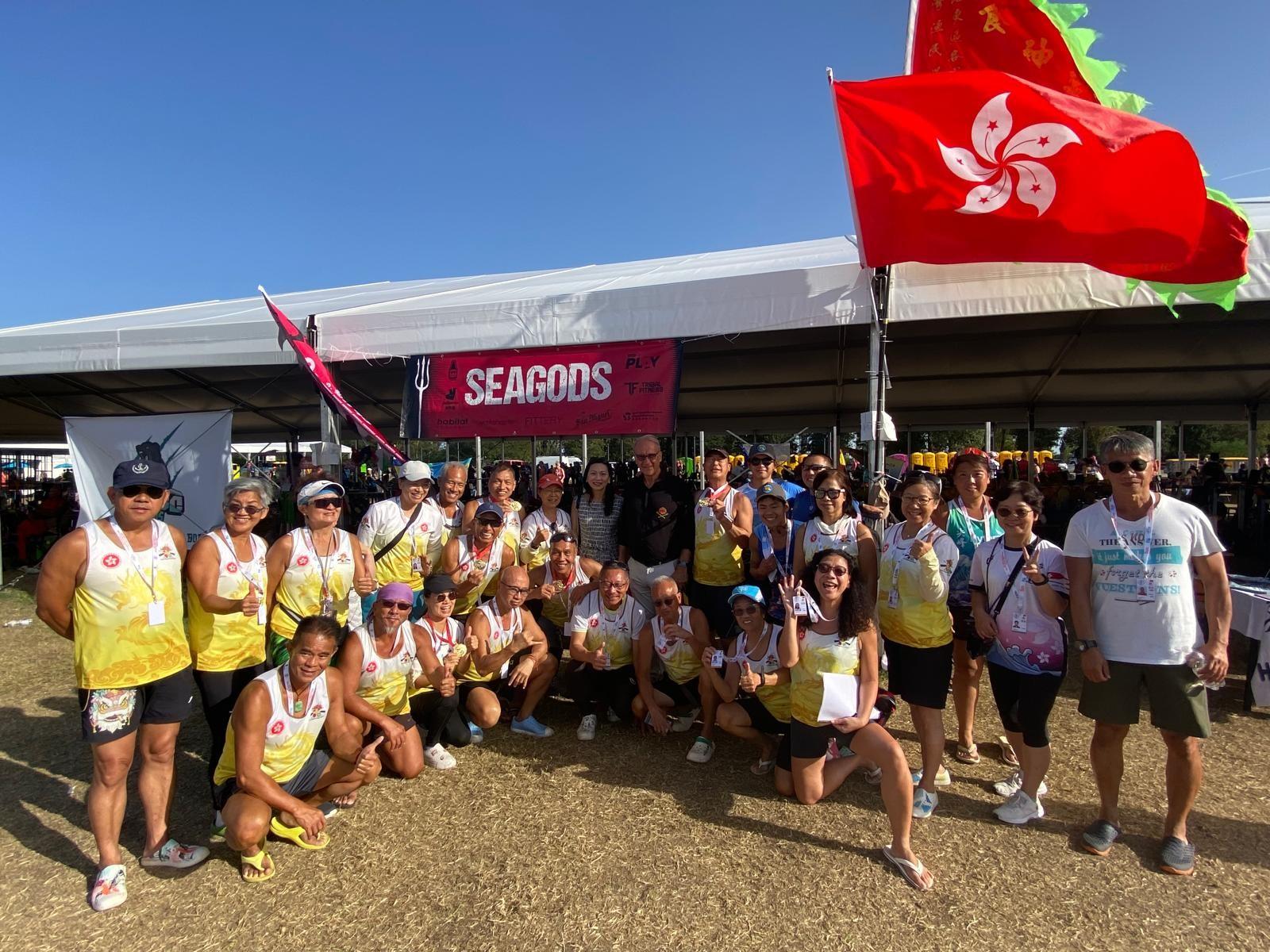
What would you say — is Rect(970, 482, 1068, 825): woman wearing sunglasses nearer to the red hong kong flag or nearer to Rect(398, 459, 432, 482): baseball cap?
the red hong kong flag

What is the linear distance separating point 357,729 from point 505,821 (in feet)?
2.75

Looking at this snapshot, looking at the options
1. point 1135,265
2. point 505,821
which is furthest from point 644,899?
point 1135,265

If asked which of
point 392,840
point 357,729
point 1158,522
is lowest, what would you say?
point 392,840

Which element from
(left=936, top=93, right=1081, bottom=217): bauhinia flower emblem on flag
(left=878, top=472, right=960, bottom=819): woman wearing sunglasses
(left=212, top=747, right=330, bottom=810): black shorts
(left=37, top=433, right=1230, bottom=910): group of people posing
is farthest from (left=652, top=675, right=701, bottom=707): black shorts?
(left=936, top=93, right=1081, bottom=217): bauhinia flower emblem on flag

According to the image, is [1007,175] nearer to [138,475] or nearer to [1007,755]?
[1007,755]

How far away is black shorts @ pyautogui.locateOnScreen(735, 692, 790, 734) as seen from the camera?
3510mm

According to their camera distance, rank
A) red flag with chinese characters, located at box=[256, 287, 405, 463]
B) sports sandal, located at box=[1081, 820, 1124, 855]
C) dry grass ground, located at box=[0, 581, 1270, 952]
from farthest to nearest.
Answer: red flag with chinese characters, located at box=[256, 287, 405, 463]
sports sandal, located at box=[1081, 820, 1124, 855]
dry grass ground, located at box=[0, 581, 1270, 952]

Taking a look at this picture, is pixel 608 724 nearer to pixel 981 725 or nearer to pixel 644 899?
pixel 644 899

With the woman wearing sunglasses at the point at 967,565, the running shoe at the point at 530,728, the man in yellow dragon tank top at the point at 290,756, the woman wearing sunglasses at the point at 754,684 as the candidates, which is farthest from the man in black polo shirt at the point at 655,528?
the man in yellow dragon tank top at the point at 290,756

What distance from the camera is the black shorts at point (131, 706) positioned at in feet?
8.11

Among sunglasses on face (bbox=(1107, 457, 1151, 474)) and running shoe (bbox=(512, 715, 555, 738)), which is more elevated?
sunglasses on face (bbox=(1107, 457, 1151, 474))

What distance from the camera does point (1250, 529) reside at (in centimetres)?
1059

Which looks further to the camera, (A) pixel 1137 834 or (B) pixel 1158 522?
(A) pixel 1137 834

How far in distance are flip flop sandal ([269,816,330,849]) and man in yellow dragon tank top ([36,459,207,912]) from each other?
0.93ft
